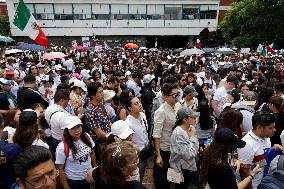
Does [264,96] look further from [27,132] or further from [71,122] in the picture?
[27,132]

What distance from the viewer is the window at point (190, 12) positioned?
4931cm

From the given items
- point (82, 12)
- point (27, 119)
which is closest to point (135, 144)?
point (27, 119)

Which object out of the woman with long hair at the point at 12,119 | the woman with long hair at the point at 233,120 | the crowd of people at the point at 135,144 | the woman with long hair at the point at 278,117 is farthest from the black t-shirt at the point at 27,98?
the woman with long hair at the point at 278,117

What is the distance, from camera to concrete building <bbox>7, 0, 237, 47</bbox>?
153 feet

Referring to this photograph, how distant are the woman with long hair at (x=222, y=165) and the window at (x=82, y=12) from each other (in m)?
46.0

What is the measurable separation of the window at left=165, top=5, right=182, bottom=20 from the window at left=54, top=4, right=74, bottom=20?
1399 centimetres

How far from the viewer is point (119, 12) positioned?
4762 centimetres

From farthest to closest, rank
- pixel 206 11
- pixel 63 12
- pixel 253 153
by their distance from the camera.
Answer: pixel 206 11 < pixel 63 12 < pixel 253 153

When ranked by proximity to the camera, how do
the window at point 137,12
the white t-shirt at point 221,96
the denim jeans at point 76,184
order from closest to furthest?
the denim jeans at point 76,184 < the white t-shirt at point 221,96 < the window at point 137,12

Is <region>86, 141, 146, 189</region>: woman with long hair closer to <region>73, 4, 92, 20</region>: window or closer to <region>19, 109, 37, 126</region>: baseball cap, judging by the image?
<region>19, 109, 37, 126</region>: baseball cap

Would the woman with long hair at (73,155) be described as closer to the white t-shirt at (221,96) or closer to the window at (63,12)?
the white t-shirt at (221,96)

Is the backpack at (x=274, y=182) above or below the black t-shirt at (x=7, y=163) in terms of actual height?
above

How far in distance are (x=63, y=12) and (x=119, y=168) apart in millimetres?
47360

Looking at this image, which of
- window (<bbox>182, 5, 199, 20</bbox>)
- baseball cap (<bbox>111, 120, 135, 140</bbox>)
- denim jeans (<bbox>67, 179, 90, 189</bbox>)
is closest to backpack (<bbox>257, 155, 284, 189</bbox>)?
baseball cap (<bbox>111, 120, 135, 140</bbox>)
